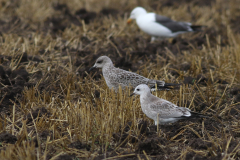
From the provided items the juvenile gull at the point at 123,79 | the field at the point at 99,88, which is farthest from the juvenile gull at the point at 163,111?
the juvenile gull at the point at 123,79

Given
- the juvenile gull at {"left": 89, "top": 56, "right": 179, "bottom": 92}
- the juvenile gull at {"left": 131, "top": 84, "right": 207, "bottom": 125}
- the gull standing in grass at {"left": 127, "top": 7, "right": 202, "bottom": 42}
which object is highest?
the gull standing in grass at {"left": 127, "top": 7, "right": 202, "bottom": 42}

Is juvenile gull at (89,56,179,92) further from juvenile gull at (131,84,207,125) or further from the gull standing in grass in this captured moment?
the gull standing in grass

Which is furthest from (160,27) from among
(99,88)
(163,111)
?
(163,111)

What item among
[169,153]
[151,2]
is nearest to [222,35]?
[151,2]

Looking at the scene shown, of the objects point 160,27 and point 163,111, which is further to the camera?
point 160,27

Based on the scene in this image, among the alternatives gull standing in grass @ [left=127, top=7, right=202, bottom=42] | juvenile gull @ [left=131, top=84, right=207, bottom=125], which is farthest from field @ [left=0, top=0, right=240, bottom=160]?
gull standing in grass @ [left=127, top=7, right=202, bottom=42]

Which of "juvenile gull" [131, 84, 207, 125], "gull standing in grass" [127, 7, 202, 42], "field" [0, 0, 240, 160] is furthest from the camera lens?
"gull standing in grass" [127, 7, 202, 42]

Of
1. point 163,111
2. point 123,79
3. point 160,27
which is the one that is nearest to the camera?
point 163,111

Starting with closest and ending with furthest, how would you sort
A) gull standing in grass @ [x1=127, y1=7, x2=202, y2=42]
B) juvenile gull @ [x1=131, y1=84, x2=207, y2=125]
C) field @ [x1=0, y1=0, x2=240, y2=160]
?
field @ [x1=0, y1=0, x2=240, y2=160]
juvenile gull @ [x1=131, y1=84, x2=207, y2=125]
gull standing in grass @ [x1=127, y1=7, x2=202, y2=42]

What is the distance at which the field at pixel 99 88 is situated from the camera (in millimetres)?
4145

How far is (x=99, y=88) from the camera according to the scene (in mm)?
6016

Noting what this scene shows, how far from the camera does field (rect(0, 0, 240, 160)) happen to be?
13.6 ft

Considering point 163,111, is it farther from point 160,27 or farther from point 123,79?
point 160,27

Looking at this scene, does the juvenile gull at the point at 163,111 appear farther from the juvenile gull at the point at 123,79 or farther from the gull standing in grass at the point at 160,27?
the gull standing in grass at the point at 160,27
